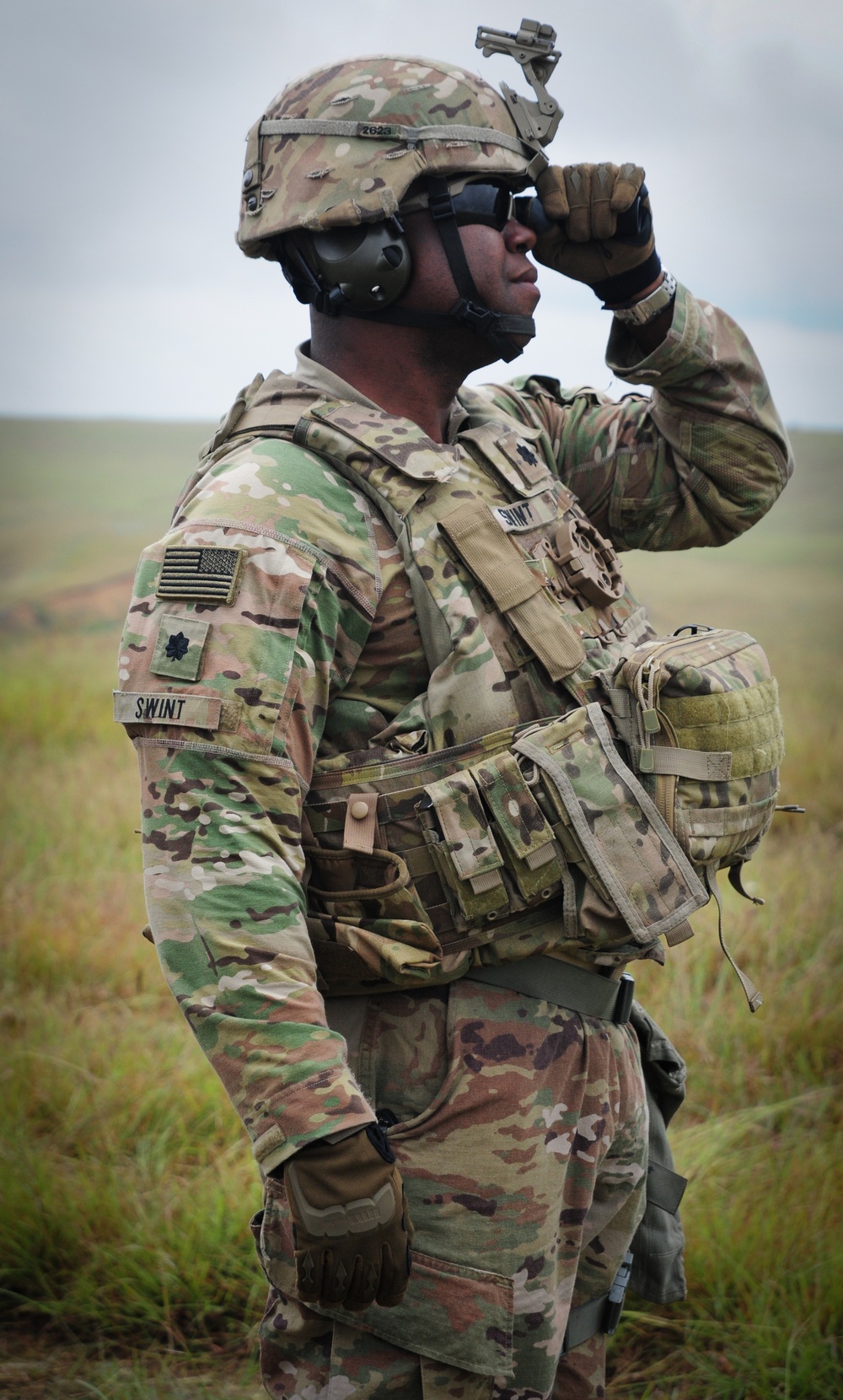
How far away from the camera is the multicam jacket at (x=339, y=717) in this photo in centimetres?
168

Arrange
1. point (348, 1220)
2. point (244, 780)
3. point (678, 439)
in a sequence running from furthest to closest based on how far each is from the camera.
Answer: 1. point (678, 439)
2. point (244, 780)
3. point (348, 1220)

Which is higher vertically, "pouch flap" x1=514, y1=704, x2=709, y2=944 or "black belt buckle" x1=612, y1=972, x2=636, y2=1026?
"pouch flap" x1=514, y1=704, x2=709, y2=944

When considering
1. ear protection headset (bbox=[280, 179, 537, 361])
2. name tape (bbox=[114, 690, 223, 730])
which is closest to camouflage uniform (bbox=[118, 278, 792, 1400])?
name tape (bbox=[114, 690, 223, 730])

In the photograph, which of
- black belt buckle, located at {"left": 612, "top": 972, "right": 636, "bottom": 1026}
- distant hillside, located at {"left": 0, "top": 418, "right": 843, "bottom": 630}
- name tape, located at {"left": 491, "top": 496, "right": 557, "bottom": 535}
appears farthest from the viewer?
distant hillside, located at {"left": 0, "top": 418, "right": 843, "bottom": 630}

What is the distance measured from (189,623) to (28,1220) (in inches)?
91.3

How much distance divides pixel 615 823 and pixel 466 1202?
0.69 metres

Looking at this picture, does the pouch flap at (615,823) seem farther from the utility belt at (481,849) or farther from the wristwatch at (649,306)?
the wristwatch at (649,306)

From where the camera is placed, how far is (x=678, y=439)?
2.51m

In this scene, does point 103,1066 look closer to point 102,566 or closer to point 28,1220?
point 28,1220

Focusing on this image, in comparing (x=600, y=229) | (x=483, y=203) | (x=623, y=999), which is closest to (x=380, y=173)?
(x=483, y=203)

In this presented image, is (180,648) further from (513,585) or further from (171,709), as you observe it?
(513,585)

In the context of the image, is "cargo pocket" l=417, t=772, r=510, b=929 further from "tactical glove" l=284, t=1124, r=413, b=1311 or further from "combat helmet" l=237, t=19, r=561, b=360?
"combat helmet" l=237, t=19, r=561, b=360

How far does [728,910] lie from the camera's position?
4.68 meters

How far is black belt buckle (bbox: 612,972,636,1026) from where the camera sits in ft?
7.09
